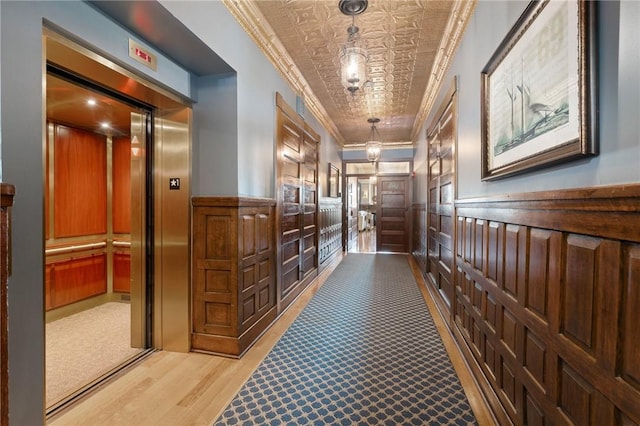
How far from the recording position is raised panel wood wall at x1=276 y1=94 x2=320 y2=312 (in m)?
3.61

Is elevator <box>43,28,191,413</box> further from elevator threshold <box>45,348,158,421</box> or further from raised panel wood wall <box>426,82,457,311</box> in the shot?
raised panel wood wall <box>426,82,457,311</box>

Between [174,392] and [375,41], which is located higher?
[375,41]

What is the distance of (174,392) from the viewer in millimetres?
2105

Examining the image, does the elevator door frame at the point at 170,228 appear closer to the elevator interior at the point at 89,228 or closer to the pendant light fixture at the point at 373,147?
the elevator interior at the point at 89,228

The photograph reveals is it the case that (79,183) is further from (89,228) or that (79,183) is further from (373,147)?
(373,147)

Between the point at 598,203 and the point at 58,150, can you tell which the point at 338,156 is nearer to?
the point at 58,150

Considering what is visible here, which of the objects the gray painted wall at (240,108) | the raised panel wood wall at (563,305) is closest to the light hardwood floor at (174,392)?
the raised panel wood wall at (563,305)

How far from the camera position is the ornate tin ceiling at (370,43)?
2654mm

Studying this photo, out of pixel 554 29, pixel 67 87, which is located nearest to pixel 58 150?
pixel 67 87

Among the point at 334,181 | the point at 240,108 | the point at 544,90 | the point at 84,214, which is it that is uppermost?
the point at 240,108

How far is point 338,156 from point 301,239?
404 cm

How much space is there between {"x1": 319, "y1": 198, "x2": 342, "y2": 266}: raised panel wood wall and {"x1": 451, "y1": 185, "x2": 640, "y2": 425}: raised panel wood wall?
162 inches

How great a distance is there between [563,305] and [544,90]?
92 cm

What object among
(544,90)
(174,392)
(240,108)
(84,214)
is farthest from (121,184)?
(544,90)
